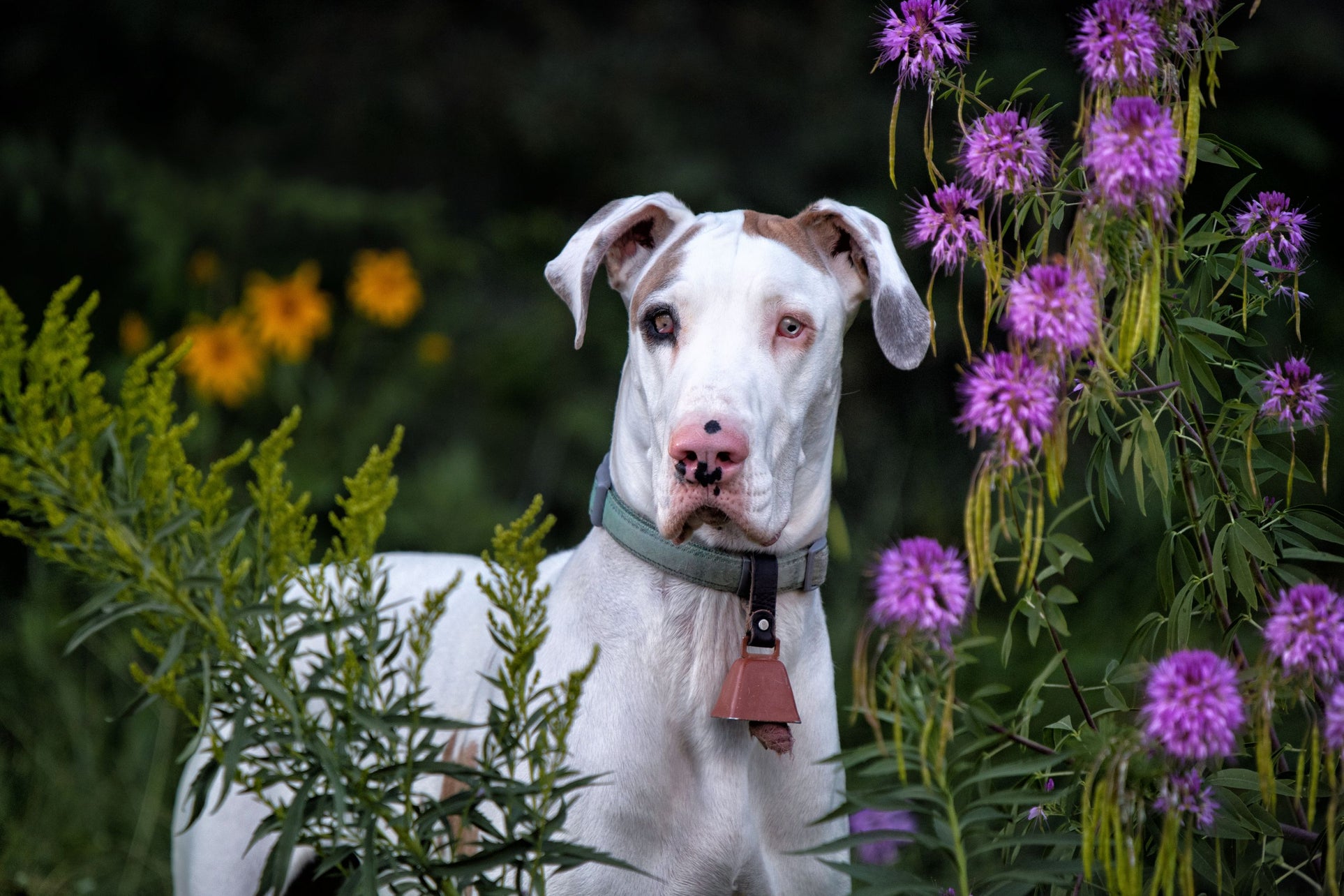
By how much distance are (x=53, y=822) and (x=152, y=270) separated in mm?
2505

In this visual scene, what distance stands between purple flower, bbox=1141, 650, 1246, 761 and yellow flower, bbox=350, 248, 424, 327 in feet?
13.3

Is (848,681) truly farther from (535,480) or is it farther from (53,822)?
(53,822)

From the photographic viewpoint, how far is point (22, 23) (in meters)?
5.54

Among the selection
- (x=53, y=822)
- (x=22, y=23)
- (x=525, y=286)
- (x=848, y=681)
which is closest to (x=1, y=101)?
(x=22, y=23)

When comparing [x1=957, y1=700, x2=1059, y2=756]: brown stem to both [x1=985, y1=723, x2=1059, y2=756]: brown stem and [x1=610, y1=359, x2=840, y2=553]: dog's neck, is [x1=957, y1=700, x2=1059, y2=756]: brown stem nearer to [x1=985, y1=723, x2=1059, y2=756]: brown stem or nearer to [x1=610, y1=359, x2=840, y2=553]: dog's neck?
[x1=985, y1=723, x2=1059, y2=756]: brown stem

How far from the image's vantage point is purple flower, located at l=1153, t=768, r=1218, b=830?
130cm

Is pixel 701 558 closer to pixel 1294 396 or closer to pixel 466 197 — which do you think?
pixel 1294 396

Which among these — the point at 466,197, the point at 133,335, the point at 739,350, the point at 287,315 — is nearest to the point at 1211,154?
the point at 739,350

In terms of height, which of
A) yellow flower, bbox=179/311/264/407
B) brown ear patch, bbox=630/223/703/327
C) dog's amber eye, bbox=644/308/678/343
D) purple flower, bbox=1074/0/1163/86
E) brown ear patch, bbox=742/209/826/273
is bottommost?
dog's amber eye, bbox=644/308/678/343

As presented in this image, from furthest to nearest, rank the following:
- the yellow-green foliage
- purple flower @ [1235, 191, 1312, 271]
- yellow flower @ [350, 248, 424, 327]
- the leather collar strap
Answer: yellow flower @ [350, 248, 424, 327], the leather collar strap, purple flower @ [1235, 191, 1312, 271], the yellow-green foliage

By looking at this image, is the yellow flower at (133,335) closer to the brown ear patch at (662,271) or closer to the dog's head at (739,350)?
the dog's head at (739,350)

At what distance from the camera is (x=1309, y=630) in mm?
1246

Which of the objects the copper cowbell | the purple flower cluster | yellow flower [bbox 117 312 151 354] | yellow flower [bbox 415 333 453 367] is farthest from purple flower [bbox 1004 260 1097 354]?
yellow flower [bbox 117 312 151 354]

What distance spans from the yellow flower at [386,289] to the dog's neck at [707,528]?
2742 mm
